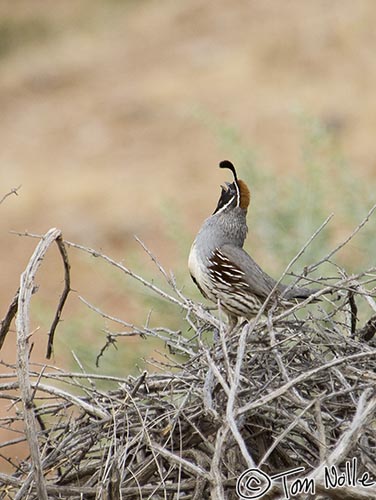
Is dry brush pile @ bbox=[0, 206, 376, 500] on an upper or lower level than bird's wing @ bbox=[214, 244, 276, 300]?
lower

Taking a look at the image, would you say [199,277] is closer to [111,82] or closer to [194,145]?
[194,145]

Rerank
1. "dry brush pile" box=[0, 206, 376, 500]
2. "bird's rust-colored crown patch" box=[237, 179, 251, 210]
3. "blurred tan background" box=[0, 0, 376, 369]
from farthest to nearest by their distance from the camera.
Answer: "blurred tan background" box=[0, 0, 376, 369] < "bird's rust-colored crown patch" box=[237, 179, 251, 210] < "dry brush pile" box=[0, 206, 376, 500]

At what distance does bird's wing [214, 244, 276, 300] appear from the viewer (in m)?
4.33

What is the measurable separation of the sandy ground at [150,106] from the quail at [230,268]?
5.98 metres

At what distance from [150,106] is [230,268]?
1243 cm

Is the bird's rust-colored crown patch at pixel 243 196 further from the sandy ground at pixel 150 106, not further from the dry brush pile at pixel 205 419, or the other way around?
the sandy ground at pixel 150 106

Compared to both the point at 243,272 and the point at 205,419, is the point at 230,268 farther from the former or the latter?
the point at 205,419

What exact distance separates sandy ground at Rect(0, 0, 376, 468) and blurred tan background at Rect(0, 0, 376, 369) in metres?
0.03

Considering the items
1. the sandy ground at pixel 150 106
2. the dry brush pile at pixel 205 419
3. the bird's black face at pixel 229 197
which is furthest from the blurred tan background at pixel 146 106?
the dry brush pile at pixel 205 419

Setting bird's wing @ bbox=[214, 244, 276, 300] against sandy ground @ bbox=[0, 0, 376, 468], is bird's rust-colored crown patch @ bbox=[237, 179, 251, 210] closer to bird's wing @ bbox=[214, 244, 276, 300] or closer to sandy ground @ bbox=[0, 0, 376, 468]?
bird's wing @ bbox=[214, 244, 276, 300]

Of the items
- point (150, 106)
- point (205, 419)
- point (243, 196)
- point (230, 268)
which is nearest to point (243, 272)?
point (230, 268)

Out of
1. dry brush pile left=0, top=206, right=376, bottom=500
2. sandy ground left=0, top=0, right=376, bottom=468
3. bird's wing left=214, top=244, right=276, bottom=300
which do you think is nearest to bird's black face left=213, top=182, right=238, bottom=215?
bird's wing left=214, top=244, right=276, bottom=300

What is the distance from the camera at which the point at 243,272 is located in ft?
14.3

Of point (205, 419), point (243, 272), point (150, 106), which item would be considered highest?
point (150, 106)
